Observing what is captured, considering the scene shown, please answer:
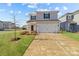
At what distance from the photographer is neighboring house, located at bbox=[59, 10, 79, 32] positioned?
11.2 metres

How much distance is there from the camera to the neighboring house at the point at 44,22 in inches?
435

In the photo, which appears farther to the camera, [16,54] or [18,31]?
[18,31]

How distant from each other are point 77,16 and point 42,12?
293cm

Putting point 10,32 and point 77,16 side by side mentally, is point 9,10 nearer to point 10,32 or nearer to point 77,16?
point 10,32

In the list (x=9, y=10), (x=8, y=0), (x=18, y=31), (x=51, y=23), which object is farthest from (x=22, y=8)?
(x=8, y=0)

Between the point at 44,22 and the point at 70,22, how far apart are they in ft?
8.09

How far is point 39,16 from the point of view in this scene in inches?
493

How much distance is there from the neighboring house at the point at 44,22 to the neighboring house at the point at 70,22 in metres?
0.40

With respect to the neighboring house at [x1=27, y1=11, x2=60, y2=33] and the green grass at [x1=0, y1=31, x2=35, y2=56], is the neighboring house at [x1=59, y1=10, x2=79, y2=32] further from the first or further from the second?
the green grass at [x1=0, y1=31, x2=35, y2=56]

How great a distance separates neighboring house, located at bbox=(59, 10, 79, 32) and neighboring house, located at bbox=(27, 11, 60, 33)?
397 millimetres

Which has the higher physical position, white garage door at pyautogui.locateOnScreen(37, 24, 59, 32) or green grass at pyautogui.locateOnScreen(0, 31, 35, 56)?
white garage door at pyautogui.locateOnScreen(37, 24, 59, 32)

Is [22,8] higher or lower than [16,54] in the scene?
higher

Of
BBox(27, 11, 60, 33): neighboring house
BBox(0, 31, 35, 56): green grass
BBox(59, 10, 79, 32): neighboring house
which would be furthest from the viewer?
BBox(59, 10, 79, 32): neighboring house

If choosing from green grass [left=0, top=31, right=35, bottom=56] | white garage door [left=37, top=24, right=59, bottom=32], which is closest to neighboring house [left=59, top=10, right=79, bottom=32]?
white garage door [left=37, top=24, right=59, bottom=32]
